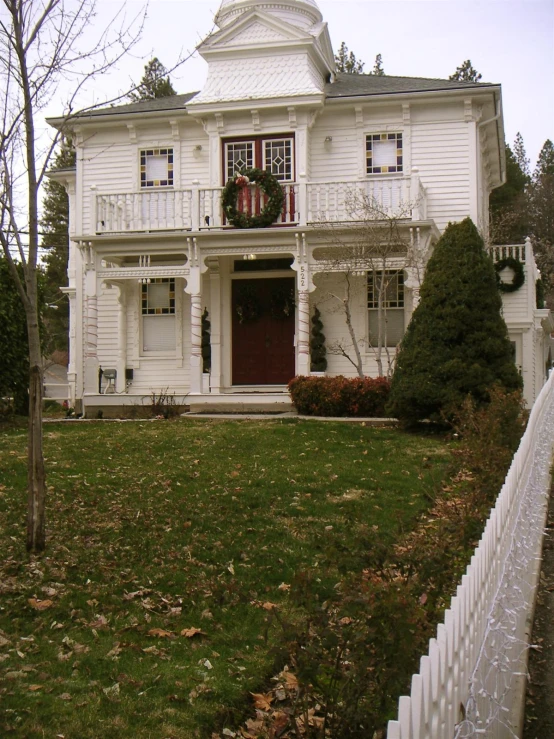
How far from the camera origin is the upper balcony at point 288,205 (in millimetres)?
17453

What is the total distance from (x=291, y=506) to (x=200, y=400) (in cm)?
920

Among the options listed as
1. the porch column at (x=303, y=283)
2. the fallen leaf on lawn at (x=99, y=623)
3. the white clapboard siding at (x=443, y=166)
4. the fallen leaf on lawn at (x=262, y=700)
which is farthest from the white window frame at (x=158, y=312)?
the fallen leaf on lawn at (x=262, y=700)

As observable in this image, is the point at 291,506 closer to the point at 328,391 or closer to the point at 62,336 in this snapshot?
the point at 328,391

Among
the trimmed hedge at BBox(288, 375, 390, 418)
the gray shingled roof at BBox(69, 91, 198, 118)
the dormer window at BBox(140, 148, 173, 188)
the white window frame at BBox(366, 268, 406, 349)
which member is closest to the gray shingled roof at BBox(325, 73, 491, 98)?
the gray shingled roof at BBox(69, 91, 198, 118)

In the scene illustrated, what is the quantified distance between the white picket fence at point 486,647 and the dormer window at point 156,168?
15998 millimetres

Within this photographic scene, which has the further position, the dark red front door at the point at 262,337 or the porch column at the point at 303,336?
the dark red front door at the point at 262,337

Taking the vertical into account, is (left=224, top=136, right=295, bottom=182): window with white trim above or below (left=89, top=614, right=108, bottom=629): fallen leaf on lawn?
above

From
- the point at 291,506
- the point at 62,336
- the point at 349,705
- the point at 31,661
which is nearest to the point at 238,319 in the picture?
the point at 291,506

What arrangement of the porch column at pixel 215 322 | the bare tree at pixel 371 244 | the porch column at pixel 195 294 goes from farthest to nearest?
the porch column at pixel 215 322, the porch column at pixel 195 294, the bare tree at pixel 371 244

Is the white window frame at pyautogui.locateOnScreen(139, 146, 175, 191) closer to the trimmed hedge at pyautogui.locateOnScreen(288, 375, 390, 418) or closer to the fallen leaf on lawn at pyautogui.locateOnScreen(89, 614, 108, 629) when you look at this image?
the trimmed hedge at pyautogui.locateOnScreen(288, 375, 390, 418)

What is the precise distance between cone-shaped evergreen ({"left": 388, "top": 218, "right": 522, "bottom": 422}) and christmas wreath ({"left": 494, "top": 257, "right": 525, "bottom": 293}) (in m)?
5.74

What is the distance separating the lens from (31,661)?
4.85 metres

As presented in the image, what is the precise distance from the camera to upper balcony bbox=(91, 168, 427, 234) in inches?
687

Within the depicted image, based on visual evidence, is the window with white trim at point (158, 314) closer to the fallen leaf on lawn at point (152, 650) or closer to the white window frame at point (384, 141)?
the white window frame at point (384, 141)
